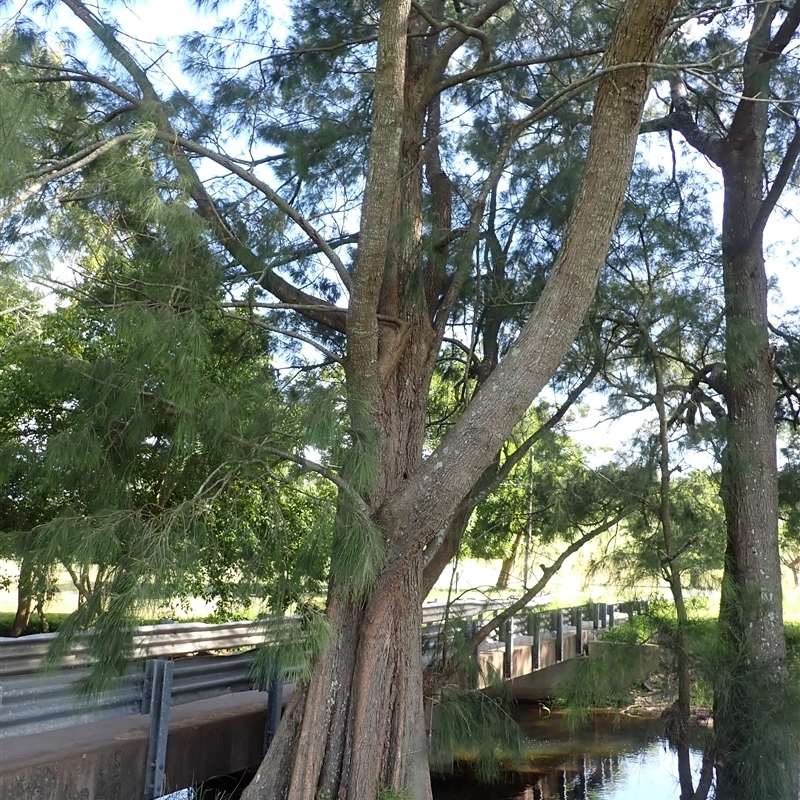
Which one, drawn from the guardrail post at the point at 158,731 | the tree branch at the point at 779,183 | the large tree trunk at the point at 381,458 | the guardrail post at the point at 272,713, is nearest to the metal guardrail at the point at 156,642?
the guardrail post at the point at 158,731

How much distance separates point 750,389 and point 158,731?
5.34 m

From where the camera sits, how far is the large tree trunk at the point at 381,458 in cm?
466

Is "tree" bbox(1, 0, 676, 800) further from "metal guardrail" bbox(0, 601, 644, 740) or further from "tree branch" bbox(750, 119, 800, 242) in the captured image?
"tree branch" bbox(750, 119, 800, 242)

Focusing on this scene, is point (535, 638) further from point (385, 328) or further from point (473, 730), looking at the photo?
point (385, 328)

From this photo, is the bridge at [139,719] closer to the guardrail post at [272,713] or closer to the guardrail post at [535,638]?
the guardrail post at [272,713]

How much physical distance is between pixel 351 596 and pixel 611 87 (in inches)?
131

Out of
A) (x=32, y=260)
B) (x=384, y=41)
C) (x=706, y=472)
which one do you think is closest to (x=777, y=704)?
(x=706, y=472)

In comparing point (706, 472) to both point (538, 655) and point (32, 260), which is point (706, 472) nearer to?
point (538, 655)

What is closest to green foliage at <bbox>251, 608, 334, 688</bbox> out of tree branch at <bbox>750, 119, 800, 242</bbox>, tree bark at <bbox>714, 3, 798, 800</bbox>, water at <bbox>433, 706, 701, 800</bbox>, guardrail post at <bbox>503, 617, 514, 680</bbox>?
tree bark at <bbox>714, 3, 798, 800</bbox>

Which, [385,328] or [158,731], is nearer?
[158,731]

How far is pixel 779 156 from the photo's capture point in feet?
27.8

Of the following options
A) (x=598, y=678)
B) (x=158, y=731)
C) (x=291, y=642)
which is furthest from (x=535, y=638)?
(x=291, y=642)

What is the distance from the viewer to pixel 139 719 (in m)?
5.45

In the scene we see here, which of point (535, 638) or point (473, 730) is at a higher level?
point (535, 638)
